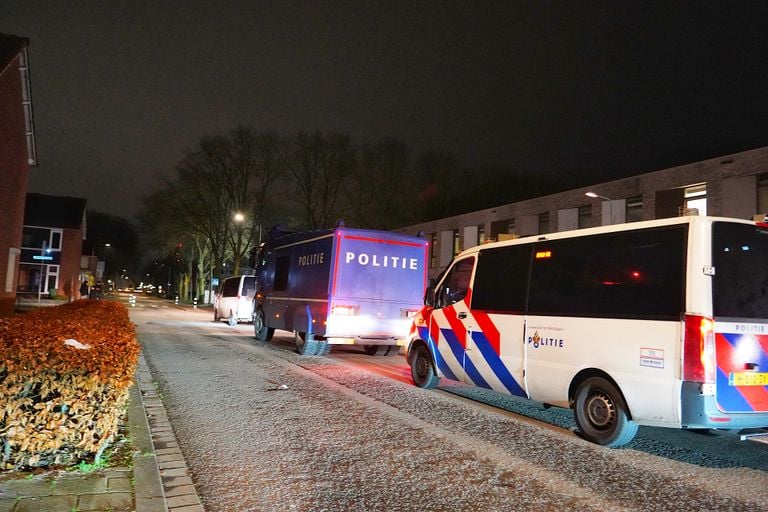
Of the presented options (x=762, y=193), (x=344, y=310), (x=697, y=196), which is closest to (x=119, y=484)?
(x=344, y=310)

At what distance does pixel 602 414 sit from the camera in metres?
6.20

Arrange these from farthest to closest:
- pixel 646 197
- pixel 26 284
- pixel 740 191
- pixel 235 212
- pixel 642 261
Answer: pixel 26 284
pixel 235 212
pixel 646 197
pixel 740 191
pixel 642 261

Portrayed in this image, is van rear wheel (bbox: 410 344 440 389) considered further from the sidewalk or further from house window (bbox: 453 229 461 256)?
house window (bbox: 453 229 461 256)

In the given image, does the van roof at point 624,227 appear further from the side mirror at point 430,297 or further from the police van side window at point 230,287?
the police van side window at point 230,287

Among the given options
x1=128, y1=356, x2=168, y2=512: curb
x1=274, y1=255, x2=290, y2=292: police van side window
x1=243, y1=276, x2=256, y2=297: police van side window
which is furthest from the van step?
x1=243, y1=276, x2=256, y2=297: police van side window

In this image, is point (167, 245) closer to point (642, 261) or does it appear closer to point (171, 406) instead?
point (171, 406)

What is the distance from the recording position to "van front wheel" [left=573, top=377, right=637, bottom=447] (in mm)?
5922

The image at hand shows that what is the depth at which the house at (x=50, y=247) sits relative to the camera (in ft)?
169

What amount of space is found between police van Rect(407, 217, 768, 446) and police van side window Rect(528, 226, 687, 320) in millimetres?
13

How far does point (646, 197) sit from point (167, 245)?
35.5m

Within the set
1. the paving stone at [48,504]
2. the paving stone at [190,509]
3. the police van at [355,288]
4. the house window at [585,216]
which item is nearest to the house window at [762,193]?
the house window at [585,216]

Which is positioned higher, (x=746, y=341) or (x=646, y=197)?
(x=646, y=197)

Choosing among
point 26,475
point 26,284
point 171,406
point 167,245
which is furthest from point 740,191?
point 26,284

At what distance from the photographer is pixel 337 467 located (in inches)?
201
